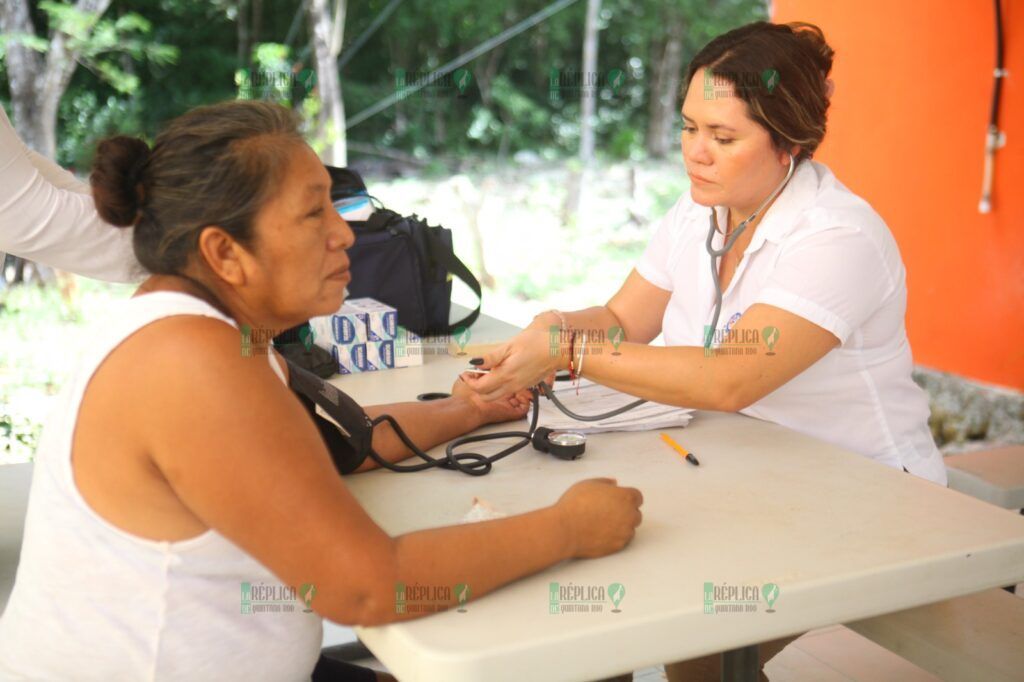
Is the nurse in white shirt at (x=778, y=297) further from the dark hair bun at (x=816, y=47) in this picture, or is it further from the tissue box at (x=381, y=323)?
the tissue box at (x=381, y=323)

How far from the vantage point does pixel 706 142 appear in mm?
1946

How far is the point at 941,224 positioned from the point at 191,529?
359cm

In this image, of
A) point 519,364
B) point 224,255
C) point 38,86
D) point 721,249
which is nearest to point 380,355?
point 519,364

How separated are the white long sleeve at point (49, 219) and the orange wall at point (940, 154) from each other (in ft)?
10.1

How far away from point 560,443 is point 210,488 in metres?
0.64

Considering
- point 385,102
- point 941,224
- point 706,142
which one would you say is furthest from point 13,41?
point 706,142

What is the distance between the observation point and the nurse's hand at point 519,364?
1751mm

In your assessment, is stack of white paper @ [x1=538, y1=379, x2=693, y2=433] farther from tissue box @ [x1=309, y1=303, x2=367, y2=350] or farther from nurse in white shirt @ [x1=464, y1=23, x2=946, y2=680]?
tissue box @ [x1=309, y1=303, x2=367, y2=350]

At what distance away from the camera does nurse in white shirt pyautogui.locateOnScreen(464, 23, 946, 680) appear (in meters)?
1.75

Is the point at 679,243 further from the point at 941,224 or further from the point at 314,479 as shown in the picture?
the point at 941,224

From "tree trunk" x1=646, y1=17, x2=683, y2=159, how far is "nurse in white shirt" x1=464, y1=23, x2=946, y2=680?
10322 millimetres

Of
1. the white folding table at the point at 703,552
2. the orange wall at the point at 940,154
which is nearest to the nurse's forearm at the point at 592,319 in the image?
the white folding table at the point at 703,552

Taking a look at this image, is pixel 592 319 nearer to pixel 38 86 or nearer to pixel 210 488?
pixel 210 488

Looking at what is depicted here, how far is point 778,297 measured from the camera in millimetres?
1759
